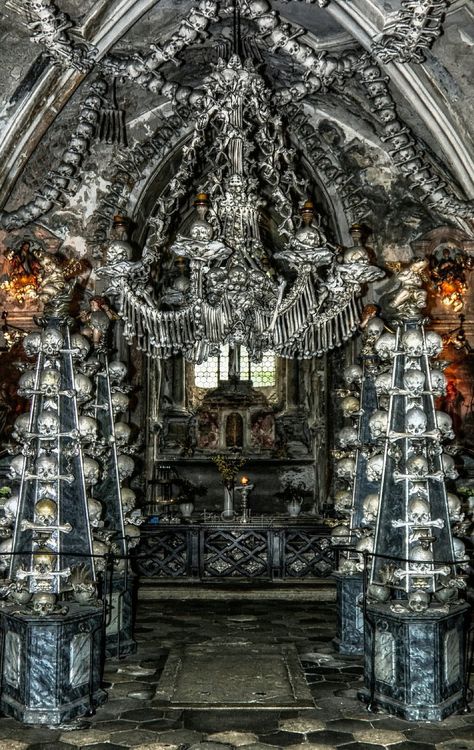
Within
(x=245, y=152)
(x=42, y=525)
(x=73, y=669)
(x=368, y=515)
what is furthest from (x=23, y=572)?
(x=245, y=152)

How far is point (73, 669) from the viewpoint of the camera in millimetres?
5352

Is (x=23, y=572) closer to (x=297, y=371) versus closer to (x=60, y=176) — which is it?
(x=60, y=176)

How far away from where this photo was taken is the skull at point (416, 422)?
5691mm

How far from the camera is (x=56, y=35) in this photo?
6938mm

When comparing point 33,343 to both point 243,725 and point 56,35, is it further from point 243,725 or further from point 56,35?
point 243,725

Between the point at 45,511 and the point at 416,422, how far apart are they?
2638 millimetres

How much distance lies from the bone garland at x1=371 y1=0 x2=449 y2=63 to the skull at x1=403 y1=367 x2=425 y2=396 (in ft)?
9.58

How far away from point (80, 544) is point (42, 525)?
15.9 inches

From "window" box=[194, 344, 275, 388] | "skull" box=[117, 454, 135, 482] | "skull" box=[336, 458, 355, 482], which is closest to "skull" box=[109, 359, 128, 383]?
"skull" box=[117, 454, 135, 482]

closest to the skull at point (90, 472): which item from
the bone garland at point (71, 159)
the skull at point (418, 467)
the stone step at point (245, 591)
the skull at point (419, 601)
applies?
the skull at point (418, 467)

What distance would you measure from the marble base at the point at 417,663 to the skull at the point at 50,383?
272 centimetres

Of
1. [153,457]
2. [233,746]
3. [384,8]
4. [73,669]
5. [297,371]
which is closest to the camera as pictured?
[233,746]

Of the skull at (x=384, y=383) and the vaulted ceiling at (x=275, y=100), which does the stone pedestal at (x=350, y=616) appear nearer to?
the skull at (x=384, y=383)

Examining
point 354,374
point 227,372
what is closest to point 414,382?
point 354,374
